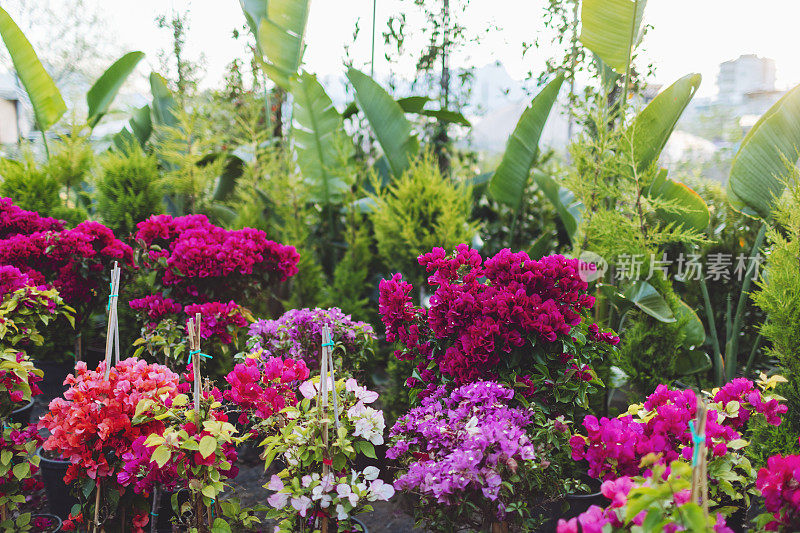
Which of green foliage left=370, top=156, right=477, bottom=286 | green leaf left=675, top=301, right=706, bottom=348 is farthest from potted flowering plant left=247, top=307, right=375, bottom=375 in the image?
green leaf left=675, top=301, right=706, bottom=348

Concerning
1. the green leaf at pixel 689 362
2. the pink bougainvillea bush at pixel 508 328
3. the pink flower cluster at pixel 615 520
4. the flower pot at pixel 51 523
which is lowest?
the flower pot at pixel 51 523

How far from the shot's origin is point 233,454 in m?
1.64

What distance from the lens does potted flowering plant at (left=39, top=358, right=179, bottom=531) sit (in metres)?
1.62

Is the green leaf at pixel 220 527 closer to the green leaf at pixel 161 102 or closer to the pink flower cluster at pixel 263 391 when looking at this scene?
the pink flower cluster at pixel 263 391

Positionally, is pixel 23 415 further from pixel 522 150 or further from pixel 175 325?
pixel 522 150

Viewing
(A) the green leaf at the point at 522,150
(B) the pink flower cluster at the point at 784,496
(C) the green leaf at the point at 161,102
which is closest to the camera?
(B) the pink flower cluster at the point at 784,496

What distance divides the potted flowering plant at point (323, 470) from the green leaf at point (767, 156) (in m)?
2.25

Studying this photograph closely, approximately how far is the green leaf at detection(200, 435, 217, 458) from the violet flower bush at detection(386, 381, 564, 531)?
1.74ft

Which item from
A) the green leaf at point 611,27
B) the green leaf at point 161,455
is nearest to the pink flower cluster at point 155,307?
the green leaf at point 161,455

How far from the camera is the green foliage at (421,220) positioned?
127 inches

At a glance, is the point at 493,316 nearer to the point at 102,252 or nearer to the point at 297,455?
the point at 297,455

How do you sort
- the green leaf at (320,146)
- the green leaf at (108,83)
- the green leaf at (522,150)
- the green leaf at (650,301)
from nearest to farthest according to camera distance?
the green leaf at (650,301) < the green leaf at (522,150) < the green leaf at (320,146) < the green leaf at (108,83)

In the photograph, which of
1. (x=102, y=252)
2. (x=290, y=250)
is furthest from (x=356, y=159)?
(x=102, y=252)

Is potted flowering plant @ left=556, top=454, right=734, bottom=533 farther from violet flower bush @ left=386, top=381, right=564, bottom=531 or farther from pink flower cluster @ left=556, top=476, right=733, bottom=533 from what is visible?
violet flower bush @ left=386, top=381, right=564, bottom=531
